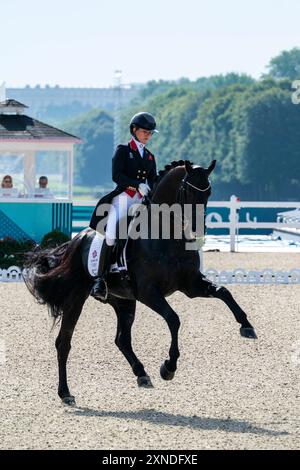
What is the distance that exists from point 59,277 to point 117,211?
0.84 metres

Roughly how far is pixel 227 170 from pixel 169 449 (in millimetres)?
110996

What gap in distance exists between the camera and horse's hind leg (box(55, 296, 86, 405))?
10.7 meters

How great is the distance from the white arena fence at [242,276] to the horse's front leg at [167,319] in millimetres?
11037

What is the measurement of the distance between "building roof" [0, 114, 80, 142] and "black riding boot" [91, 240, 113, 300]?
43.1 feet

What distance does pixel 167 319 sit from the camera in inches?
415

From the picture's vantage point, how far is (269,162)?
10944cm

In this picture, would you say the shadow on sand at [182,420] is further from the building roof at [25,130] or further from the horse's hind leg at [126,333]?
the building roof at [25,130]

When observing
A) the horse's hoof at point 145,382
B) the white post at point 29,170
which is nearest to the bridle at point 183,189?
the horse's hoof at point 145,382

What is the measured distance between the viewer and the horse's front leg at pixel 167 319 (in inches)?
410

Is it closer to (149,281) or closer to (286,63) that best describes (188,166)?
(149,281)

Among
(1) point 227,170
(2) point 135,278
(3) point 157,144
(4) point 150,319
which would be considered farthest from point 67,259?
(3) point 157,144

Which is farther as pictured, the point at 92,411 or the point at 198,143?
the point at 198,143

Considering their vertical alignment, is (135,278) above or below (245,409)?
above
